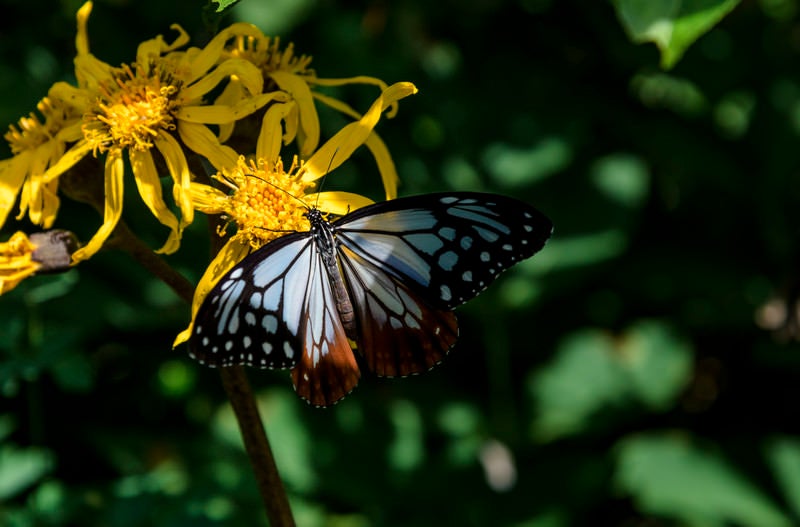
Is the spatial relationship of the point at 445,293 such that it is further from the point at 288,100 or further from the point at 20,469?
the point at 20,469

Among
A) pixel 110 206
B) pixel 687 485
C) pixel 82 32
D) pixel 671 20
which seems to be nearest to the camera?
pixel 671 20

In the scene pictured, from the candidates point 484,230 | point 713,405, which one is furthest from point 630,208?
point 484,230

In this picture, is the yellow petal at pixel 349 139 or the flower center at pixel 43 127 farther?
the flower center at pixel 43 127

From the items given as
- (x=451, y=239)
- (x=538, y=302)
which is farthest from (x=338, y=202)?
(x=538, y=302)

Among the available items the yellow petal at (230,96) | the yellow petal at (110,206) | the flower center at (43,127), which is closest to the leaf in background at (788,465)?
the yellow petal at (230,96)

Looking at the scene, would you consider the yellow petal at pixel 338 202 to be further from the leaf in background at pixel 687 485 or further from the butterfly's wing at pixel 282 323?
the leaf in background at pixel 687 485

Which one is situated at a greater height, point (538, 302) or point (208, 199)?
point (208, 199)

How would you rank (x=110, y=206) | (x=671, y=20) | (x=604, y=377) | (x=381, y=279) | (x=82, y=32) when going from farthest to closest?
1. (x=604, y=377)
2. (x=82, y=32)
3. (x=381, y=279)
4. (x=110, y=206)
5. (x=671, y=20)
